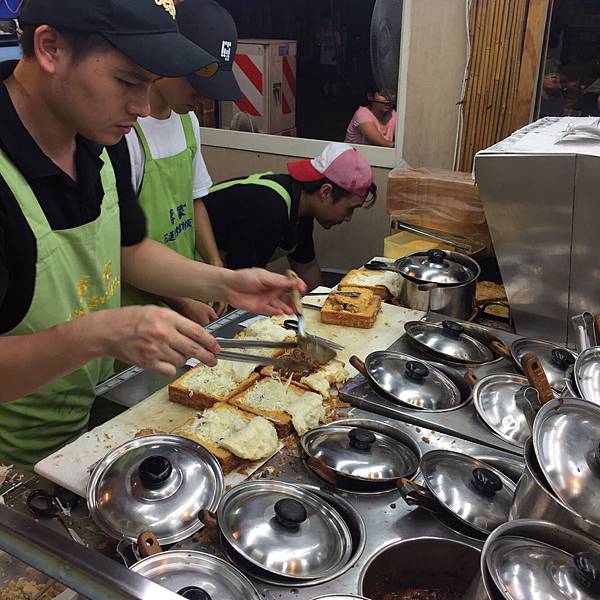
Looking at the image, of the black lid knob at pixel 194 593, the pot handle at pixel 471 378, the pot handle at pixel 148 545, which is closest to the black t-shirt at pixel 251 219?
the pot handle at pixel 471 378

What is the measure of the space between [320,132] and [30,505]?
4.29m

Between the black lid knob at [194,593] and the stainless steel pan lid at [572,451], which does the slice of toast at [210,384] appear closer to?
the black lid knob at [194,593]

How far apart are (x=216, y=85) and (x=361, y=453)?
1733mm

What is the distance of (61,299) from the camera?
5.53ft

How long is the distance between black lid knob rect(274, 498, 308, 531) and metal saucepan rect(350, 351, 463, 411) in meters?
0.65

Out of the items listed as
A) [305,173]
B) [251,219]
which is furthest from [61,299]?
[305,173]

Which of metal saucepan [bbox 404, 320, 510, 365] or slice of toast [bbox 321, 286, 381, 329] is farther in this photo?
slice of toast [bbox 321, 286, 381, 329]

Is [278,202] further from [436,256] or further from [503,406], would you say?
[503,406]

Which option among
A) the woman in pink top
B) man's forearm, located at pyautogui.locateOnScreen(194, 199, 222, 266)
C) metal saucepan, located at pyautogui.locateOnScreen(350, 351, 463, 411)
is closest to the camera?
metal saucepan, located at pyautogui.locateOnScreen(350, 351, 463, 411)

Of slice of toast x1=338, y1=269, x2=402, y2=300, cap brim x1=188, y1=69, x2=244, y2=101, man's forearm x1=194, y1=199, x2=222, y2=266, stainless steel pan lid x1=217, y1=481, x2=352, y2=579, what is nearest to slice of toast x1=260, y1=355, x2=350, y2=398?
stainless steel pan lid x1=217, y1=481, x2=352, y2=579

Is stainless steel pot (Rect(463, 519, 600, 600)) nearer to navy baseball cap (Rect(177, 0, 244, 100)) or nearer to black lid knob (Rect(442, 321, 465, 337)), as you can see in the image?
black lid knob (Rect(442, 321, 465, 337))

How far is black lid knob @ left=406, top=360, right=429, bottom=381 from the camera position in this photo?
74.7 inches

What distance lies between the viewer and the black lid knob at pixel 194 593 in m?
1.06

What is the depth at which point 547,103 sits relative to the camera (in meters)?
3.85
